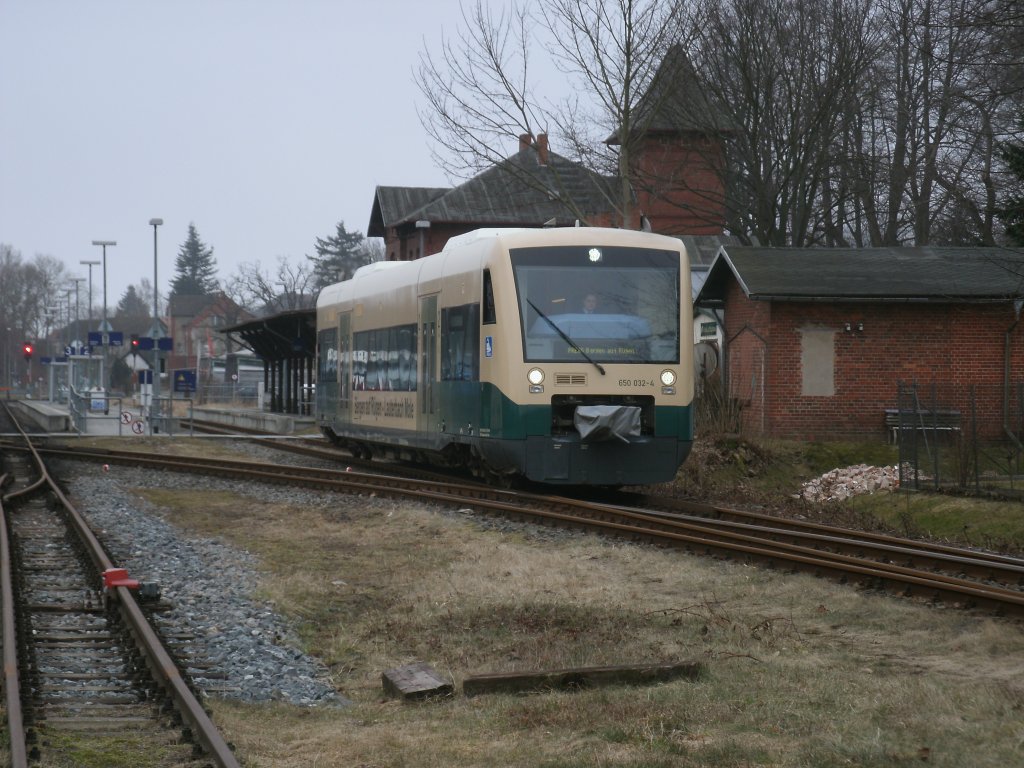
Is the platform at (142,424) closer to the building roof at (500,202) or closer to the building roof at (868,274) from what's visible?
the building roof at (868,274)

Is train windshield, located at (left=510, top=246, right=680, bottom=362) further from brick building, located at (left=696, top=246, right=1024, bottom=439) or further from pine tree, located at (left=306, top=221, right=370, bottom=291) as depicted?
pine tree, located at (left=306, top=221, right=370, bottom=291)

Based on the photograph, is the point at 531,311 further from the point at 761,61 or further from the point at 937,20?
the point at 761,61

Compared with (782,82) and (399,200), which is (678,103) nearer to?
(782,82)

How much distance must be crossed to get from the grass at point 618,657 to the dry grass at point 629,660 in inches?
0.7

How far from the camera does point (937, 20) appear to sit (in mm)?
17000

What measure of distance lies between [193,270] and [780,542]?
15954 cm

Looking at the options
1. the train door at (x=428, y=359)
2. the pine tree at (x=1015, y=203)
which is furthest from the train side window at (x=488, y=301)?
the pine tree at (x=1015, y=203)

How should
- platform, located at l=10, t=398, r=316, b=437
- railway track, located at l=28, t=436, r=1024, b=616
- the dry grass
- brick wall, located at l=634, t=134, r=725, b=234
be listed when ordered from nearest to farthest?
1. the dry grass
2. railway track, located at l=28, t=436, r=1024, b=616
3. platform, located at l=10, t=398, r=316, b=437
4. brick wall, located at l=634, t=134, r=725, b=234

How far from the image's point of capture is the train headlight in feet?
51.4

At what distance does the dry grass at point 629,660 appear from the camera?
5.82 meters

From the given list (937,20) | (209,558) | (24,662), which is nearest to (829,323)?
(937,20)

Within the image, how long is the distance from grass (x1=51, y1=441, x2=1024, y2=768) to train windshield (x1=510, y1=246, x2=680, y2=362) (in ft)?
9.06

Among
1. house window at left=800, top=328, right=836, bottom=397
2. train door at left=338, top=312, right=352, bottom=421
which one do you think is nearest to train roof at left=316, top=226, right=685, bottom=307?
train door at left=338, top=312, right=352, bottom=421

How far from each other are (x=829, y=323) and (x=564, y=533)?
13.4 metres
